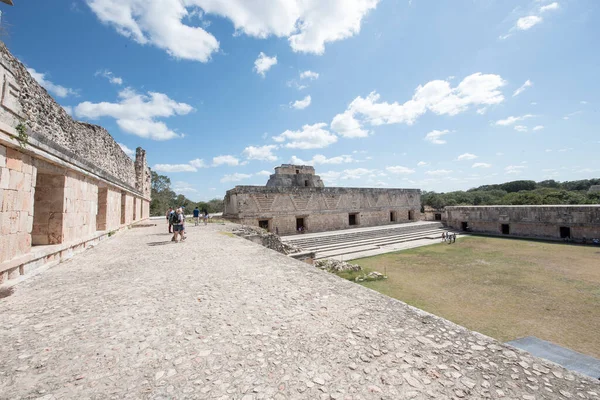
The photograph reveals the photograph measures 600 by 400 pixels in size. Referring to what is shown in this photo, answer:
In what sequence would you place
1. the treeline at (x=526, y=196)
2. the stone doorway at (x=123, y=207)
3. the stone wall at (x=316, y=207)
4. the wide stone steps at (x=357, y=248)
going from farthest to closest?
the treeline at (x=526, y=196), the stone wall at (x=316, y=207), the wide stone steps at (x=357, y=248), the stone doorway at (x=123, y=207)

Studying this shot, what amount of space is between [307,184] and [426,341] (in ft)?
65.1

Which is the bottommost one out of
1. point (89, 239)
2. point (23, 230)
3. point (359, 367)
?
point (359, 367)

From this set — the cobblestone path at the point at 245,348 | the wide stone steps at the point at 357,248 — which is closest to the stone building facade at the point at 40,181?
the cobblestone path at the point at 245,348

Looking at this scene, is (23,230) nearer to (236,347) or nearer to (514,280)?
(236,347)

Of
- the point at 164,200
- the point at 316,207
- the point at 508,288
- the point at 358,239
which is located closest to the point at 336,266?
the point at 508,288

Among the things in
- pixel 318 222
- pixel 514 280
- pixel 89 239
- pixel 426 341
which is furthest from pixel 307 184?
pixel 426 341

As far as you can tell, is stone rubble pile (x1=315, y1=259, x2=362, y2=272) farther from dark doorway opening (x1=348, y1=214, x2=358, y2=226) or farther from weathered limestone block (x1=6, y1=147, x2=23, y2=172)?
dark doorway opening (x1=348, y1=214, x2=358, y2=226)

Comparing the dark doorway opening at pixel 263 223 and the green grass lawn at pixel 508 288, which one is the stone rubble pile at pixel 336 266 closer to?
the green grass lawn at pixel 508 288

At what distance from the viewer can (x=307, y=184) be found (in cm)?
2189

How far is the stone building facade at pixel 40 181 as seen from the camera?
3602 millimetres

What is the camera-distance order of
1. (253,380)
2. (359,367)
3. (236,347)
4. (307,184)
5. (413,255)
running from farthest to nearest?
(307,184), (413,255), (236,347), (359,367), (253,380)

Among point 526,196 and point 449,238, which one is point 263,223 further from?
point 526,196

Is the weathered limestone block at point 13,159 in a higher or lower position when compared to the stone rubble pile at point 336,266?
higher

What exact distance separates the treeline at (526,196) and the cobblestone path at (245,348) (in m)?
39.0
